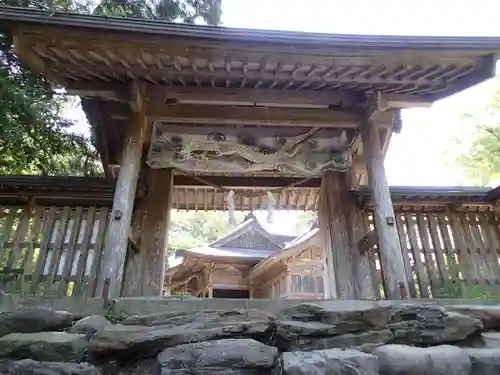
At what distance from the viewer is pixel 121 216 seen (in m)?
4.23

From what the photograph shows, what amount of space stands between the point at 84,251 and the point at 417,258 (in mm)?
4558

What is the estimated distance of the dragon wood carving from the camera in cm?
551

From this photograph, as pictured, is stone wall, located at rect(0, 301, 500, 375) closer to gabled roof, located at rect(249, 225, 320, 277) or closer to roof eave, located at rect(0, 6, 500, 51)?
roof eave, located at rect(0, 6, 500, 51)

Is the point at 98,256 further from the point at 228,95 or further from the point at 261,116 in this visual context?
the point at 261,116

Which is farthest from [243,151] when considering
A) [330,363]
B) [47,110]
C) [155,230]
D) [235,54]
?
[47,110]

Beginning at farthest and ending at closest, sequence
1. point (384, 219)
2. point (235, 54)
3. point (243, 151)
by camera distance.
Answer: point (243, 151)
point (384, 219)
point (235, 54)

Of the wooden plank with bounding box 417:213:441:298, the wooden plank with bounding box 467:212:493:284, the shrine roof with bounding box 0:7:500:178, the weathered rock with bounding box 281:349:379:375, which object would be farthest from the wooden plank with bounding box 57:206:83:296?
the wooden plank with bounding box 467:212:493:284

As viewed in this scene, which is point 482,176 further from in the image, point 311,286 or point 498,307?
point 498,307

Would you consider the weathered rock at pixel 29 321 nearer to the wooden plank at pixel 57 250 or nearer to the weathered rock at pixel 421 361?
the wooden plank at pixel 57 250

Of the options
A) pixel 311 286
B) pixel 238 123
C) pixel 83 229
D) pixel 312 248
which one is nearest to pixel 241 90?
pixel 238 123

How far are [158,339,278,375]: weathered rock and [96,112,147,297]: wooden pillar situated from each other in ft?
4.21

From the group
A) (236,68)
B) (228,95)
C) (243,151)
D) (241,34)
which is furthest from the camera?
(243,151)

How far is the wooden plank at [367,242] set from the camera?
17.1 feet

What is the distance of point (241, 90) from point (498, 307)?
3.64m
